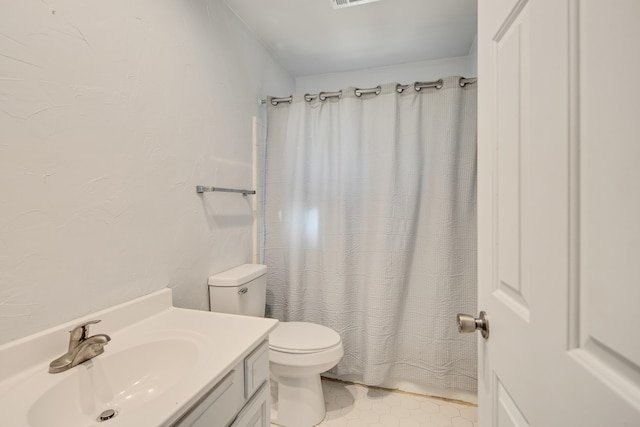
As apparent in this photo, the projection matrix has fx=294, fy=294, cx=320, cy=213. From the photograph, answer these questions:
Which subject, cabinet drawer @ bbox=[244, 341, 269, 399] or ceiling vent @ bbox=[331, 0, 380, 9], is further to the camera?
ceiling vent @ bbox=[331, 0, 380, 9]

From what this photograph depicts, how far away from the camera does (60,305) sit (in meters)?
0.86

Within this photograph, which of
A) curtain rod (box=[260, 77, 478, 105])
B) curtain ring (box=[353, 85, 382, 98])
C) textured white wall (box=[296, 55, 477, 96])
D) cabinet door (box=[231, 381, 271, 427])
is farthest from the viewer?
textured white wall (box=[296, 55, 477, 96])

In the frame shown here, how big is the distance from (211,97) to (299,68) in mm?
1097

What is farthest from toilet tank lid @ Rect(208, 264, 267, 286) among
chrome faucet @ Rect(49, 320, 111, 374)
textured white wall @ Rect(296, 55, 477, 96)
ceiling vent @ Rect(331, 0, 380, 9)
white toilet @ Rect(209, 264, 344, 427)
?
ceiling vent @ Rect(331, 0, 380, 9)

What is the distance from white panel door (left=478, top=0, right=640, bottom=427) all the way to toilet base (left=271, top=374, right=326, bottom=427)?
1.15 m

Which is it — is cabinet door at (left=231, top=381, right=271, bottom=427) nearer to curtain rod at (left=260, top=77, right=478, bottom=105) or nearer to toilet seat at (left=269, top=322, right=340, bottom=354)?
toilet seat at (left=269, top=322, right=340, bottom=354)

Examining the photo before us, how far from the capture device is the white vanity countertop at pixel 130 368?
635 mm

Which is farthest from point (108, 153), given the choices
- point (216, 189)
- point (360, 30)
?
point (360, 30)

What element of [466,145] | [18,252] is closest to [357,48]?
[466,145]

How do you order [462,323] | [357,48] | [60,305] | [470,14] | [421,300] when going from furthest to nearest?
[357,48] → [421,300] → [470,14] → [60,305] → [462,323]

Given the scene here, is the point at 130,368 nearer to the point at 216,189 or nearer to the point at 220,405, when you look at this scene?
the point at 220,405

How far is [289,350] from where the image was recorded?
4.87 ft

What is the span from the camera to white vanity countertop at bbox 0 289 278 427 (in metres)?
0.64

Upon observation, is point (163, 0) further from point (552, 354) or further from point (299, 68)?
point (552, 354)
